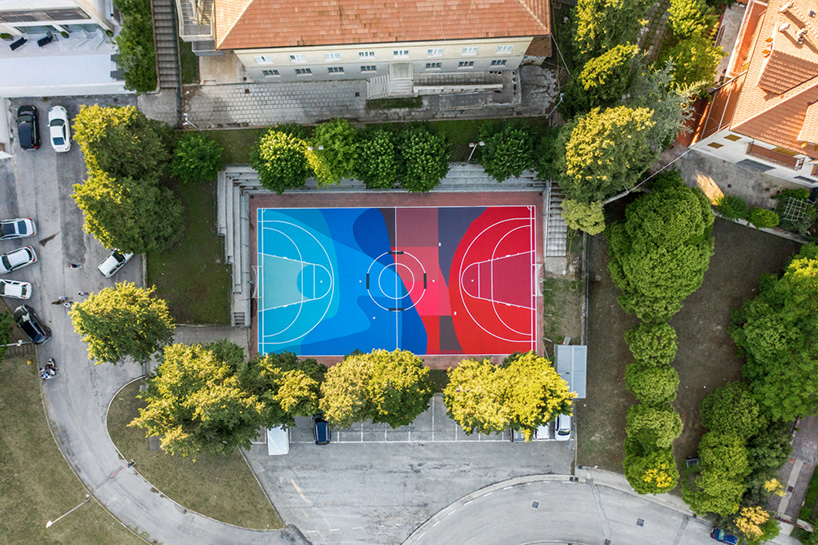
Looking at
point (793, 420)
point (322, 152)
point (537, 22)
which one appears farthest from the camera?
point (793, 420)

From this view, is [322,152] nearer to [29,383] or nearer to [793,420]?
[29,383]

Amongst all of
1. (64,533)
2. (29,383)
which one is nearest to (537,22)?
(29,383)

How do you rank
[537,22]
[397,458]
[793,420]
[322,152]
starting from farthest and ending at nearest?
1. [397,458]
2. [793,420]
3. [322,152]
4. [537,22]

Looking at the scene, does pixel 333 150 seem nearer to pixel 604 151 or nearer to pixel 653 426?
pixel 604 151

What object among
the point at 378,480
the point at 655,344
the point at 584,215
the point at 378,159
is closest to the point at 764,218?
the point at 655,344

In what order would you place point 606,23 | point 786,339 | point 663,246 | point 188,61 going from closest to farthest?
1. point 606,23
2. point 663,246
3. point 786,339
4. point 188,61
